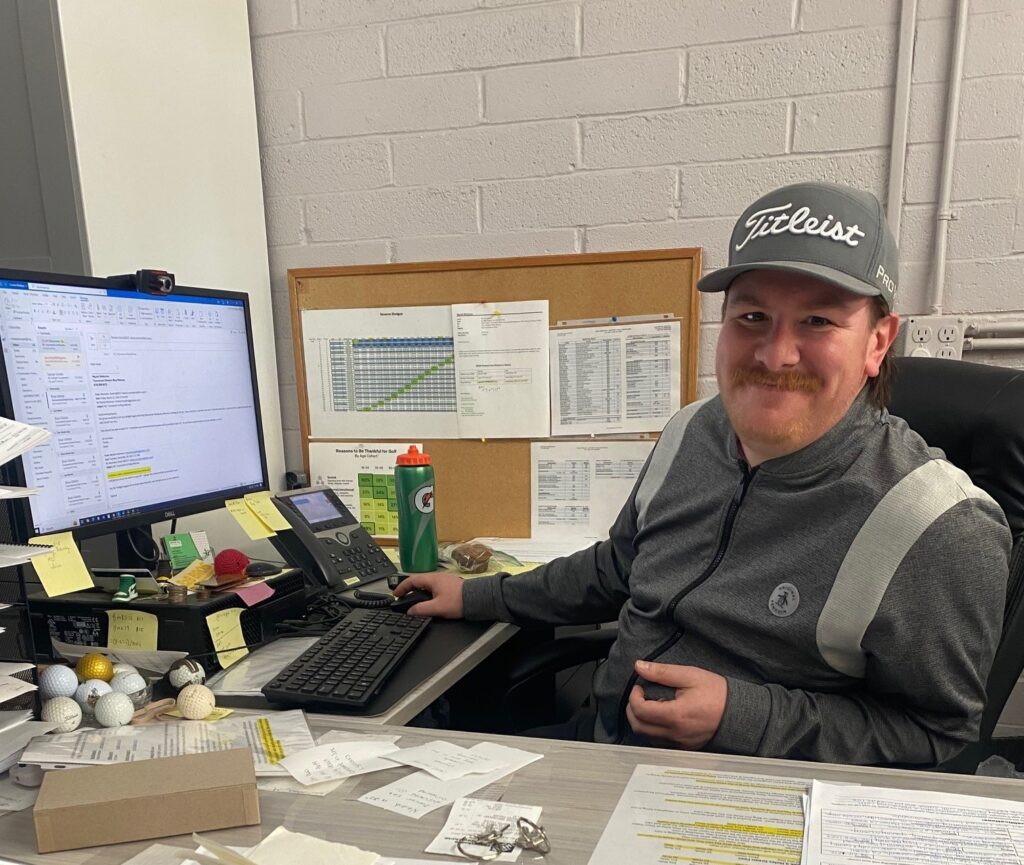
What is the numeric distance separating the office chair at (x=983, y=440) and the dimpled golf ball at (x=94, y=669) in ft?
1.86

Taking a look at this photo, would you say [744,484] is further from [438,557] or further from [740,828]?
[438,557]

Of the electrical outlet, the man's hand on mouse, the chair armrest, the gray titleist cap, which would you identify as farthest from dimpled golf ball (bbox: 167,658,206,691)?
the electrical outlet

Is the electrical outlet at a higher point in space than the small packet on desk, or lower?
higher

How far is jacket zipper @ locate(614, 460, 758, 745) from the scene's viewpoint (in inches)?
40.5

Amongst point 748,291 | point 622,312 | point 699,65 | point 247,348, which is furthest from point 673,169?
point 247,348

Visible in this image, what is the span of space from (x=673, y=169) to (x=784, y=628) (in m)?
1.04

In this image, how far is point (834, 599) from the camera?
90 centimetres

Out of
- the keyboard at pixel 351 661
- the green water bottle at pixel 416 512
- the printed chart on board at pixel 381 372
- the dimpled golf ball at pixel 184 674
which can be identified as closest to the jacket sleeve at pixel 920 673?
the keyboard at pixel 351 661

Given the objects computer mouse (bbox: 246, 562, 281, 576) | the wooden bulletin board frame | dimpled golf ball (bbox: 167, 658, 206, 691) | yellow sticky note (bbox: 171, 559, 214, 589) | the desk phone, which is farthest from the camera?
the wooden bulletin board frame

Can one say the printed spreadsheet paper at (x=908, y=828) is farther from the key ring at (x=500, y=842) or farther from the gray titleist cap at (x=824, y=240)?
the gray titleist cap at (x=824, y=240)

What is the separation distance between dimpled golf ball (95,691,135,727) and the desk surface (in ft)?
0.47

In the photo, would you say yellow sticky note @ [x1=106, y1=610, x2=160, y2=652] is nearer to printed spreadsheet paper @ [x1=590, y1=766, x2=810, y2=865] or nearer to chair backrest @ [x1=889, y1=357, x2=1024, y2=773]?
printed spreadsheet paper @ [x1=590, y1=766, x2=810, y2=865]

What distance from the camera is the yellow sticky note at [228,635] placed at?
1.05 meters

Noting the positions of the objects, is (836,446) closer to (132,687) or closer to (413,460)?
(413,460)
